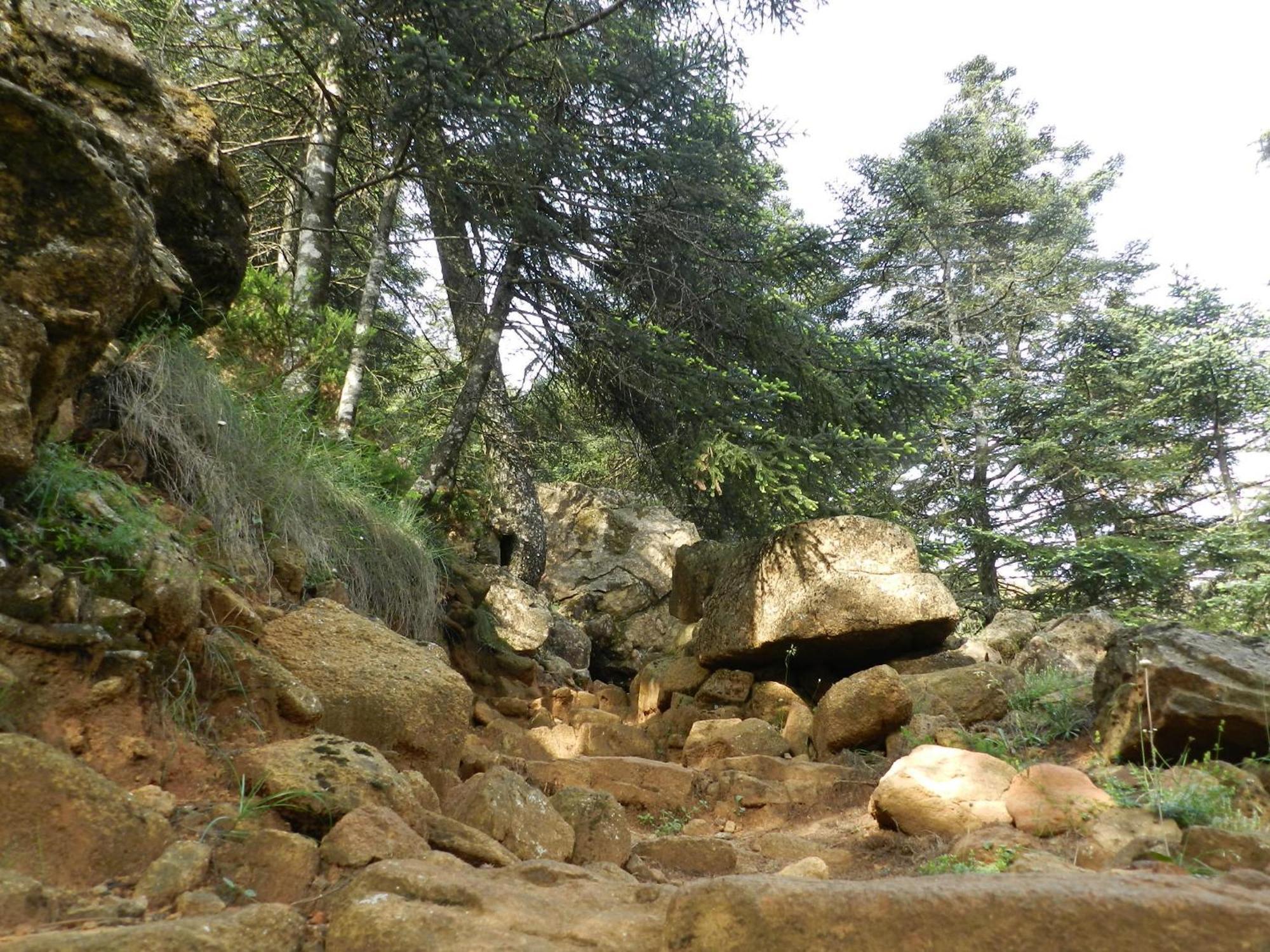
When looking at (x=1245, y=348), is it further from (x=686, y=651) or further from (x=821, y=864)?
(x=821, y=864)

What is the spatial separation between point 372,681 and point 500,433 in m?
6.27

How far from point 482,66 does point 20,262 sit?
550 centimetres

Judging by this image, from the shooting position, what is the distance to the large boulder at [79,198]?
2713mm

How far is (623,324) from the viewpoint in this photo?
7.88 m

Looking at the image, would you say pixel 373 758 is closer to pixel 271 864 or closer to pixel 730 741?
pixel 271 864

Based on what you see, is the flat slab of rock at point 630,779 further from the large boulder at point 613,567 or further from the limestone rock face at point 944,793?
the large boulder at point 613,567

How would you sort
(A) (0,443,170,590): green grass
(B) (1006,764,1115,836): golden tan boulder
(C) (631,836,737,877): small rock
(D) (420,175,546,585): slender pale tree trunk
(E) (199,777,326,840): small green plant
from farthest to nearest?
(D) (420,175,546,585): slender pale tree trunk → (B) (1006,764,1115,836): golden tan boulder → (C) (631,836,737,877): small rock → (A) (0,443,170,590): green grass → (E) (199,777,326,840): small green plant

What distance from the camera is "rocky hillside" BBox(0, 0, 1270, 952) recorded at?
69.9 inches

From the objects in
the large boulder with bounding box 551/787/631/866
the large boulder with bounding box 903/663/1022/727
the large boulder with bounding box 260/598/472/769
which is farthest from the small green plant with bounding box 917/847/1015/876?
the large boulder with bounding box 903/663/1022/727

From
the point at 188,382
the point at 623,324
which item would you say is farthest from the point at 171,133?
the point at 623,324

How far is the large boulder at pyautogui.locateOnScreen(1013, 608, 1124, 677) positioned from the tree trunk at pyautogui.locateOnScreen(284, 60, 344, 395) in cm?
863

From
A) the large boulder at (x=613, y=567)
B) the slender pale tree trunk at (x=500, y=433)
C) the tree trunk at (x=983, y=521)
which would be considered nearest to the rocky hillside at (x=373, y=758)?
the slender pale tree trunk at (x=500, y=433)

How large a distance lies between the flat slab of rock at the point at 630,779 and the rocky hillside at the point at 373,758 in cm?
3

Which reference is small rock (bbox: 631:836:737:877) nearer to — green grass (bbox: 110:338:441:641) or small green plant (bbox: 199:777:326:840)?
small green plant (bbox: 199:777:326:840)
